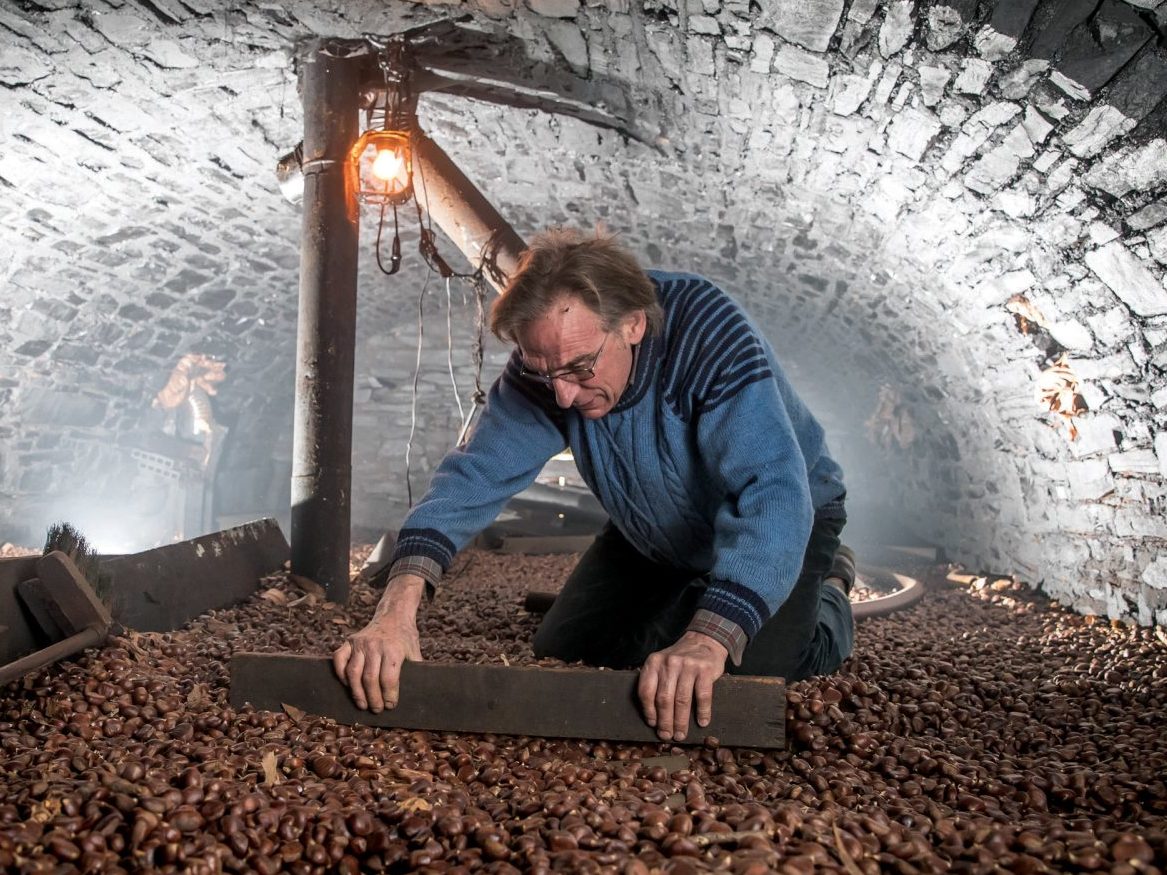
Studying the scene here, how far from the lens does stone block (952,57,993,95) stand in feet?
11.2

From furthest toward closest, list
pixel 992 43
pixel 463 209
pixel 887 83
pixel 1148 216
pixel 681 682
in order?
pixel 463 209
pixel 887 83
pixel 1148 216
pixel 992 43
pixel 681 682

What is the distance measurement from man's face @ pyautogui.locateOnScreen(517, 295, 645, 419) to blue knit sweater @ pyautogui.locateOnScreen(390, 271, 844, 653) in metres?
0.08

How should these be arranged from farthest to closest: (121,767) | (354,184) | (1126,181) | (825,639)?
(354,184), (1126,181), (825,639), (121,767)

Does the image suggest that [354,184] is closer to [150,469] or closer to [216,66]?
[216,66]

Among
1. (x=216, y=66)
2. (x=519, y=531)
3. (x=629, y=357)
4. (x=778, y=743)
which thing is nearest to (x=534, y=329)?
(x=629, y=357)

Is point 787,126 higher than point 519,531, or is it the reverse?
point 787,126

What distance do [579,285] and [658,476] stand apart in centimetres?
70

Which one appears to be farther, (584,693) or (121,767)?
(584,693)

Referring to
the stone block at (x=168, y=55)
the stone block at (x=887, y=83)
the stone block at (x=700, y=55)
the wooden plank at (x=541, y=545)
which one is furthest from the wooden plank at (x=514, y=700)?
the wooden plank at (x=541, y=545)

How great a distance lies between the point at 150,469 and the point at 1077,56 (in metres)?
8.80

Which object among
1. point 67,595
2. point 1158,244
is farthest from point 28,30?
point 1158,244

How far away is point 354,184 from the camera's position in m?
4.57

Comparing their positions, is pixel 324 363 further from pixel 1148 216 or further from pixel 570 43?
pixel 1148 216

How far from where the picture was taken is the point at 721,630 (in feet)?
6.93
